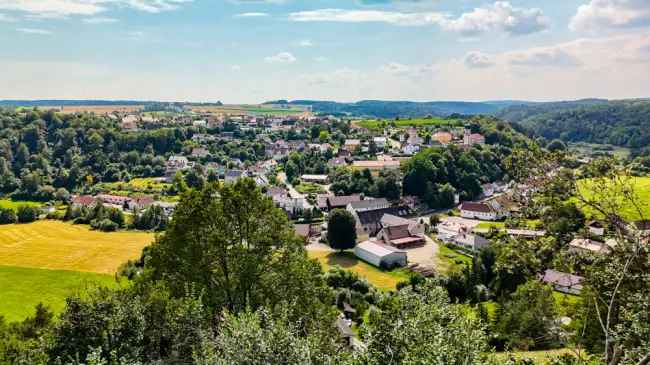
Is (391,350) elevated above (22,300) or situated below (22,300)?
above

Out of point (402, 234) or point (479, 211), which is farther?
point (479, 211)

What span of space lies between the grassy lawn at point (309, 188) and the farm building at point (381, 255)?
1064 inches

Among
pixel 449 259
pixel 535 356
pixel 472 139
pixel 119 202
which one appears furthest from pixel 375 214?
pixel 472 139

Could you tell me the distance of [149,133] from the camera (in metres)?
97.8

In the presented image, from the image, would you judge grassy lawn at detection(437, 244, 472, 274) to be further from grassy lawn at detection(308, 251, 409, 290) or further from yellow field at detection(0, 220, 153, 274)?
yellow field at detection(0, 220, 153, 274)

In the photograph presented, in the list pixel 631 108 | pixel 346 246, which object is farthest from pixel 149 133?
pixel 631 108

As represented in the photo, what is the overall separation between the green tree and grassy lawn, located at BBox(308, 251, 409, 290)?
103 cm

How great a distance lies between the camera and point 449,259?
43375 mm

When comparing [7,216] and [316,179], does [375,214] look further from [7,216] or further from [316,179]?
[7,216]

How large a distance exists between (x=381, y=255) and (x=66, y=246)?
103ft

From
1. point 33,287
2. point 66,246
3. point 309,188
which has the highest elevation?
point 309,188

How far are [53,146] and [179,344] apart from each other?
9610 centimetres

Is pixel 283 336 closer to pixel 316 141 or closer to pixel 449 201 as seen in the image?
pixel 449 201

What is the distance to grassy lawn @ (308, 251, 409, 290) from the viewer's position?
3760cm
